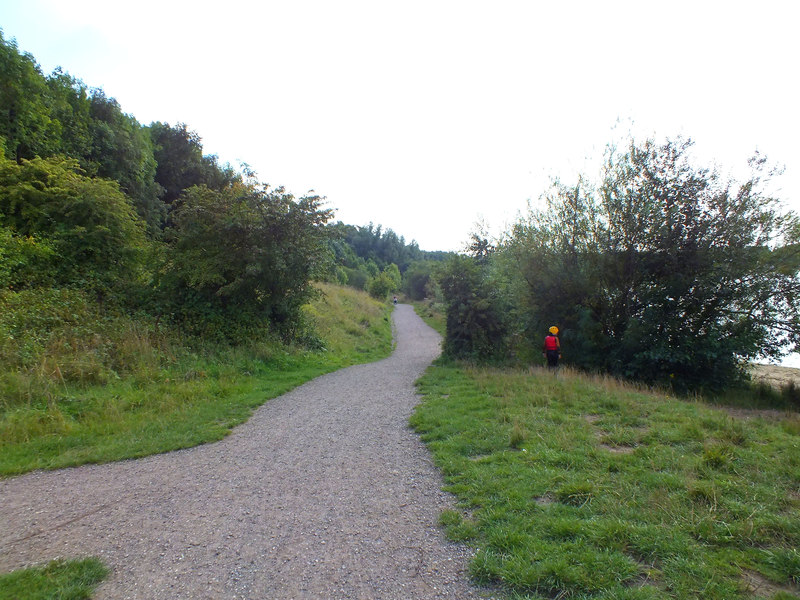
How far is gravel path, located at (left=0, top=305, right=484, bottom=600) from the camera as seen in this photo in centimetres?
305

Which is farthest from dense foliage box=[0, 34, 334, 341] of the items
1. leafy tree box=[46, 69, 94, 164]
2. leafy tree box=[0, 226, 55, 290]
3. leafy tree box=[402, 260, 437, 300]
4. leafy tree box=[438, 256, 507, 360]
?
leafy tree box=[402, 260, 437, 300]

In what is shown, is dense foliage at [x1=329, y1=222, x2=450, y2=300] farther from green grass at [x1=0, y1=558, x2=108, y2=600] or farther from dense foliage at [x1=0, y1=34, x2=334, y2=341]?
green grass at [x1=0, y1=558, x2=108, y2=600]

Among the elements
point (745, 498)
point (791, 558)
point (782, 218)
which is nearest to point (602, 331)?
point (782, 218)

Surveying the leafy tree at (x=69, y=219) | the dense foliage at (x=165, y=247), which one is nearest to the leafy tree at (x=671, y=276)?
the dense foliage at (x=165, y=247)

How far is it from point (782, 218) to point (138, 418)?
16.7 m

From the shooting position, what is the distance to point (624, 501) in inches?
151

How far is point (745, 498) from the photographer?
383 centimetres

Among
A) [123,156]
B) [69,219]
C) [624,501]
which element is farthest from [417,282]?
[624,501]

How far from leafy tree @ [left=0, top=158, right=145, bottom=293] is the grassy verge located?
1790mm

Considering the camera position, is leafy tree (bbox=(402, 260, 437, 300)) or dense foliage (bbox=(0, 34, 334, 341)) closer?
dense foliage (bbox=(0, 34, 334, 341))

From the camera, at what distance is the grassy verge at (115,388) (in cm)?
610

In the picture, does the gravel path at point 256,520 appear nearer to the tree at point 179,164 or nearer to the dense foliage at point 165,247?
the dense foliage at point 165,247

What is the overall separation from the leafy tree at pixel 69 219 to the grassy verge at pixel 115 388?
179 cm

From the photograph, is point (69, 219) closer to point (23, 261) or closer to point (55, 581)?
point (23, 261)
